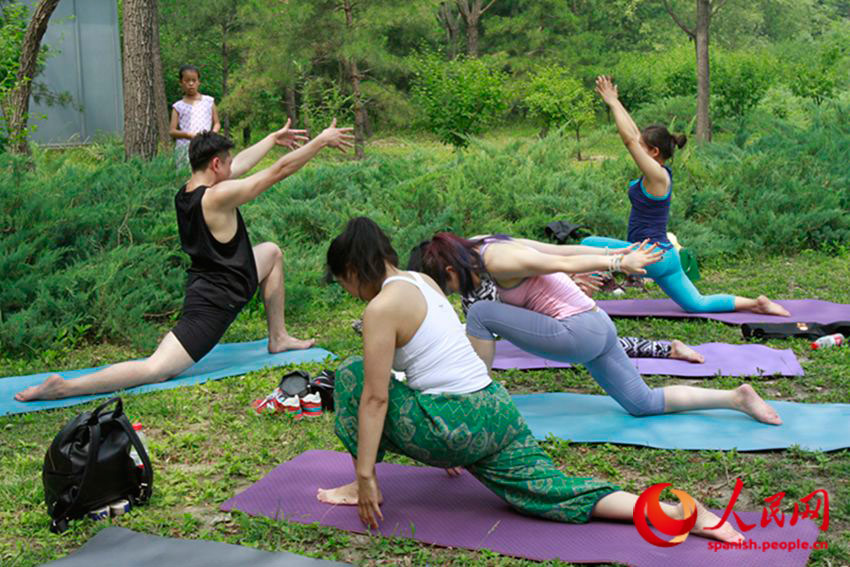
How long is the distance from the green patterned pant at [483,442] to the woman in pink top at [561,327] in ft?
2.90

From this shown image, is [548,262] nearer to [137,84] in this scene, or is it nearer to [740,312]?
[740,312]

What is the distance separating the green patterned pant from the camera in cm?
340

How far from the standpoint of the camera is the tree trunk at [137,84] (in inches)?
377

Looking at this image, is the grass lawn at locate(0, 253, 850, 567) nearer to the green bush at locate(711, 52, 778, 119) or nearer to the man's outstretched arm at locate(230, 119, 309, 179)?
the man's outstretched arm at locate(230, 119, 309, 179)

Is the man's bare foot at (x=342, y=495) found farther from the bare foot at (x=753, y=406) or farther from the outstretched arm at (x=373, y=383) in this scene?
the bare foot at (x=753, y=406)

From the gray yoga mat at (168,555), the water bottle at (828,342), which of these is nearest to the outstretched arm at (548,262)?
A: the gray yoga mat at (168,555)

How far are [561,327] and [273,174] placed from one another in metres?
1.82

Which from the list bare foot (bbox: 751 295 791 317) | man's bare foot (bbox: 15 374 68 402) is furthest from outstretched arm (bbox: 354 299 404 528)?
bare foot (bbox: 751 295 791 317)

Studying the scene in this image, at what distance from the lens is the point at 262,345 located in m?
6.46

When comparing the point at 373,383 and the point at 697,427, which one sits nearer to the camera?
the point at 373,383

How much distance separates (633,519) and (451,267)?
132 centimetres

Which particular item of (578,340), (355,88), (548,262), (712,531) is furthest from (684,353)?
(355,88)

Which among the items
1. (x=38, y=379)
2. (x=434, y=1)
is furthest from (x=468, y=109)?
(x=38, y=379)

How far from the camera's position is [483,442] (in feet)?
11.2
